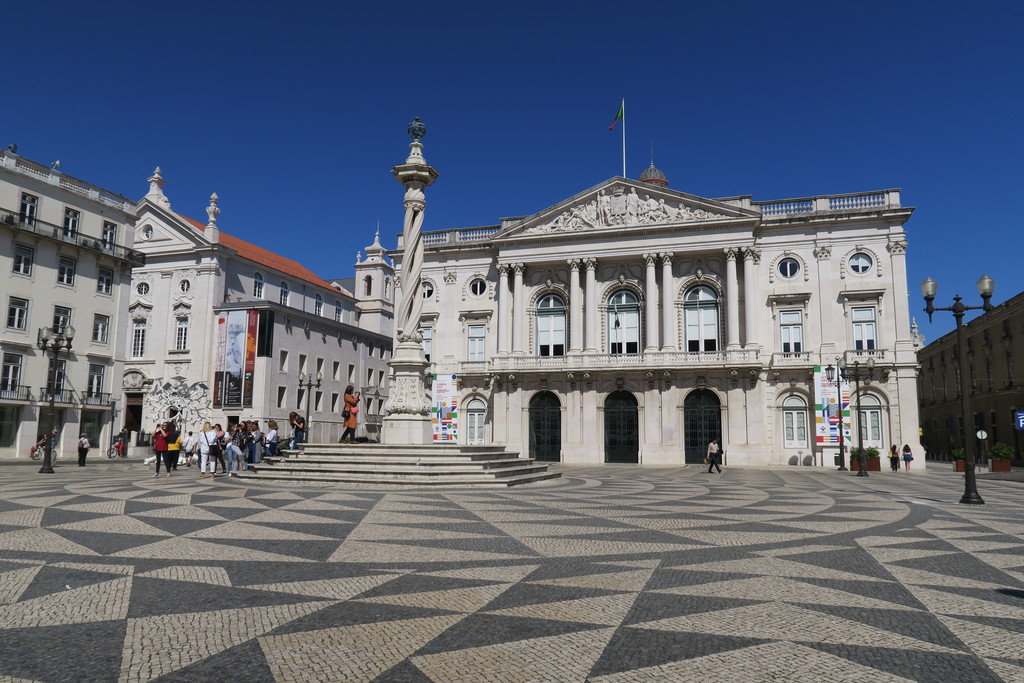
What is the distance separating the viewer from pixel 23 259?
36.8 meters

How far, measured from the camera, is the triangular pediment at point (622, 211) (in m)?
41.5

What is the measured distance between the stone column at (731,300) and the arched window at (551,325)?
10152 millimetres

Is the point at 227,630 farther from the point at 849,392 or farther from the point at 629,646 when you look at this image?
the point at 849,392

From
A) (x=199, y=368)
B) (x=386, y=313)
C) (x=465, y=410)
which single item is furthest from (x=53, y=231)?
(x=386, y=313)

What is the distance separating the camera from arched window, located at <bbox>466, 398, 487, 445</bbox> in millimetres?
45688

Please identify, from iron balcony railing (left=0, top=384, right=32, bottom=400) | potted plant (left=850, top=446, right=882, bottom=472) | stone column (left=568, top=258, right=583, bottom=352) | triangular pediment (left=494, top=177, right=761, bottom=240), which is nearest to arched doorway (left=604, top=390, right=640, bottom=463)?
stone column (left=568, top=258, right=583, bottom=352)

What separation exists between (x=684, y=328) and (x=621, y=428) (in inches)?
282

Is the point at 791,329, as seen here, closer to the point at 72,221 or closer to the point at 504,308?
the point at 504,308

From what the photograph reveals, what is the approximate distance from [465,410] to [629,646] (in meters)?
41.3

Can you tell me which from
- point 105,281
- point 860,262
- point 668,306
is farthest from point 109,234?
point 860,262

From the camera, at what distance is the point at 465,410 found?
46094 mm

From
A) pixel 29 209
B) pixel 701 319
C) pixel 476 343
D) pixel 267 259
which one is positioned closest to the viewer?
pixel 29 209

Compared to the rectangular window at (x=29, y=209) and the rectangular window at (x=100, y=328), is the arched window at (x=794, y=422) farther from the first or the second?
the rectangular window at (x=29, y=209)

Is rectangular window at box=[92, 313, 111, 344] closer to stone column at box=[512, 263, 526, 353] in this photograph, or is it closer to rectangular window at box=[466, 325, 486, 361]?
rectangular window at box=[466, 325, 486, 361]
